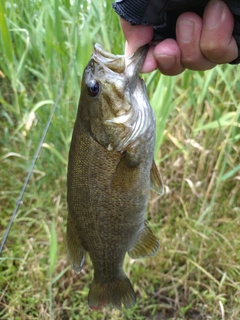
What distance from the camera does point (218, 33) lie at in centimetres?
110

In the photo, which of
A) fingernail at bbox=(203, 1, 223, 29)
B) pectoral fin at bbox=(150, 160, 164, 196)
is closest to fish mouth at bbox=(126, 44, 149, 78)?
fingernail at bbox=(203, 1, 223, 29)

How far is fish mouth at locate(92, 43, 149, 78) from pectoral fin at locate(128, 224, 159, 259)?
60 cm

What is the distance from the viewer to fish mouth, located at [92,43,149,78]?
4.02ft

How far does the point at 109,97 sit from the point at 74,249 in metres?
0.56

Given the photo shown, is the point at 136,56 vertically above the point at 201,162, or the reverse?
the point at 136,56

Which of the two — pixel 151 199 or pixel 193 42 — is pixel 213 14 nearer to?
pixel 193 42

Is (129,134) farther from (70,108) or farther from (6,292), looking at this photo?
(6,292)

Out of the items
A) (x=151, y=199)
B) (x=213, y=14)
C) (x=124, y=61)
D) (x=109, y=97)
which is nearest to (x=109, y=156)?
(x=109, y=97)

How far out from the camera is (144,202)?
55.7 inches

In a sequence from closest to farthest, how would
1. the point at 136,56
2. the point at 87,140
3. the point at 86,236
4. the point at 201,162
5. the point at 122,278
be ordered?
the point at 136,56
the point at 87,140
the point at 86,236
the point at 122,278
the point at 201,162

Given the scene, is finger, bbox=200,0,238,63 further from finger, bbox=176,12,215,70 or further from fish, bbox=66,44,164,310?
fish, bbox=66,44,164,310

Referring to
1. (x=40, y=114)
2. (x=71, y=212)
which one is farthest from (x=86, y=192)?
(x=40, y=114)

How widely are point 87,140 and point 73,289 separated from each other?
1.23 meters

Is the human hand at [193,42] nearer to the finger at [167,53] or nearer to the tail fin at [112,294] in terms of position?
the finger at [167,53]
